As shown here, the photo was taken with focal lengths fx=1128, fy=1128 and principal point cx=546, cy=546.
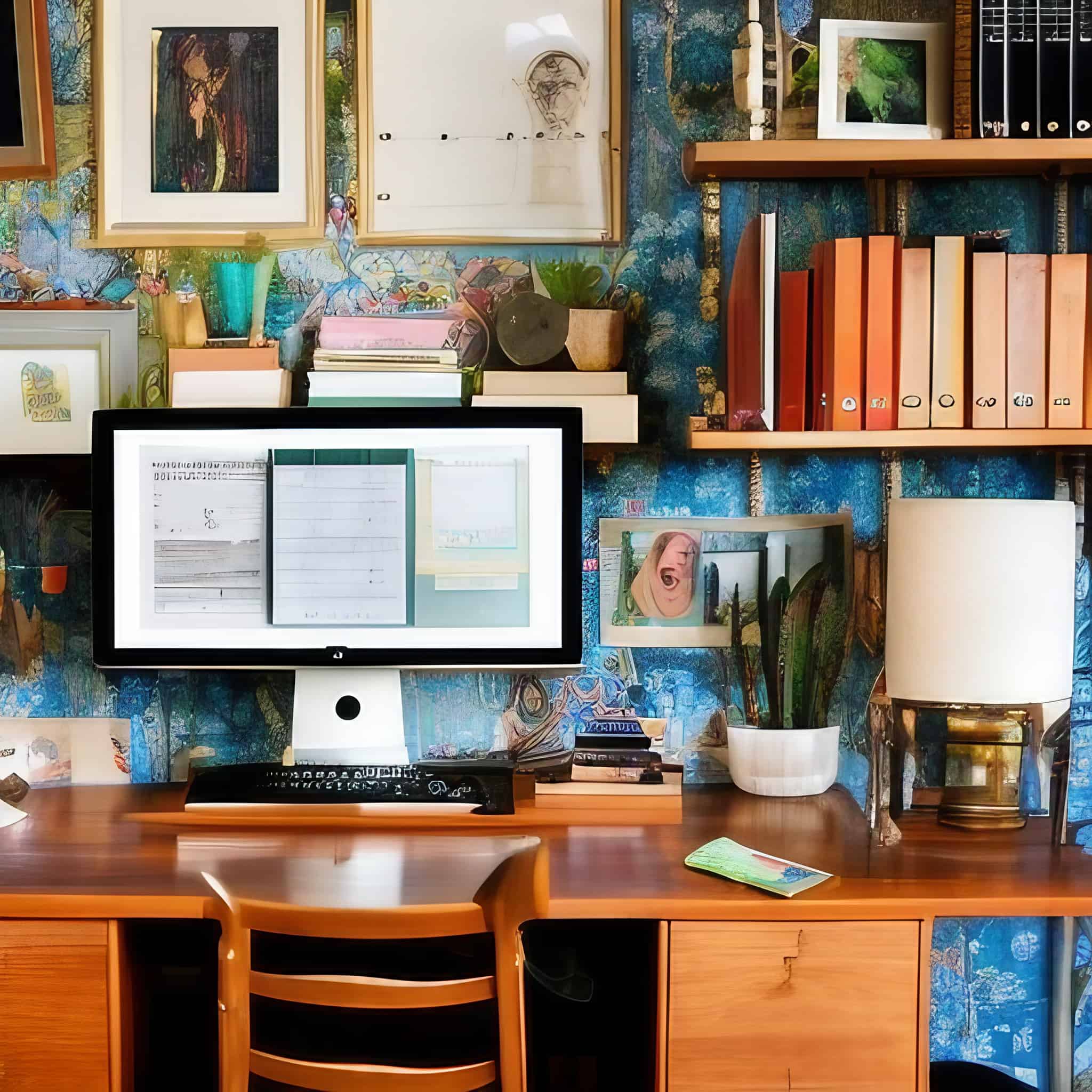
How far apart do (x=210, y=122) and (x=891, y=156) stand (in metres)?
1.08

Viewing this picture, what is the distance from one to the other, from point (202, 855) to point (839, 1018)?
825mm

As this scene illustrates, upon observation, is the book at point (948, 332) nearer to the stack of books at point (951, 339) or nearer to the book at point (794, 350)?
the stack of books at point (951, 339)

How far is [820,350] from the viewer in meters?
1.64

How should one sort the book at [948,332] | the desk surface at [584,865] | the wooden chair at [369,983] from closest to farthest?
the wooden chair at [369,983], the desk surface at [584,865], the book at [948,332]

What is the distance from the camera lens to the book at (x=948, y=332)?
1619 millimetres

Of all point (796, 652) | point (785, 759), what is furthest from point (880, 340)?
point (785, 759)

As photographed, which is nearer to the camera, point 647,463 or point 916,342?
point 916,342

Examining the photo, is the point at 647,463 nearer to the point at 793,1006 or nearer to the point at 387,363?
the point at 387,363

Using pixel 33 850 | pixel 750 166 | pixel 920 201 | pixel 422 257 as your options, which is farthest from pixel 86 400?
pixel 920 201

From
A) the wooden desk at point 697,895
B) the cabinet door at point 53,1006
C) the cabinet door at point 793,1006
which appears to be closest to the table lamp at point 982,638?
the wooden desk at point 697,895

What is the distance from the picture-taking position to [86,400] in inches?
72.4

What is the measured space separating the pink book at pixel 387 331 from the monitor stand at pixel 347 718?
0.53 m

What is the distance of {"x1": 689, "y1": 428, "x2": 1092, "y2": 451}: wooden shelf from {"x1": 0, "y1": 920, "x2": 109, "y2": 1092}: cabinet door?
103 cm

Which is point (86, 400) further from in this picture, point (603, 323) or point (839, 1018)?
point (839, 1018)
